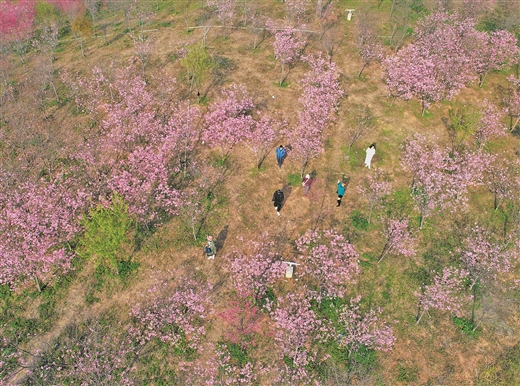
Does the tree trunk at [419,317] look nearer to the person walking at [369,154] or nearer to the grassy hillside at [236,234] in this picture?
the grassy hillside at [236,234]

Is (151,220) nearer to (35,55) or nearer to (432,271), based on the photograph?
(432,271)

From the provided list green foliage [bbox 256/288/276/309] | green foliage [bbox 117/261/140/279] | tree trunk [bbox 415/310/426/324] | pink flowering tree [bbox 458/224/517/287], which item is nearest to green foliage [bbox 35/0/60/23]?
green foliage [bbox 117/261/140/279]

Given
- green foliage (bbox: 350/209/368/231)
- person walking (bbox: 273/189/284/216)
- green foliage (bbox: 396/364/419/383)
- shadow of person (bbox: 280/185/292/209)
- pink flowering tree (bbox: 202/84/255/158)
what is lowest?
green foliage (bbox: 396/364/419/383)

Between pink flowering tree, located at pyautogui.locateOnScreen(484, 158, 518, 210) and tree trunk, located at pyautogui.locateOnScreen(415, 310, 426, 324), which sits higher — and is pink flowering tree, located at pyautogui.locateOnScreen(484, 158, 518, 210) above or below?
above

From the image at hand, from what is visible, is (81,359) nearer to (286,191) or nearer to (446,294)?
(286,191)

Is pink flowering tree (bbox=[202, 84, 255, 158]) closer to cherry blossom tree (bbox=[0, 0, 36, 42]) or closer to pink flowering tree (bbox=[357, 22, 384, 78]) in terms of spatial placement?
pink flowering tree (bbox=[357, 22, 384, 78])

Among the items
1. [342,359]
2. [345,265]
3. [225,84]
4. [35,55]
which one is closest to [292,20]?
[225,84]
